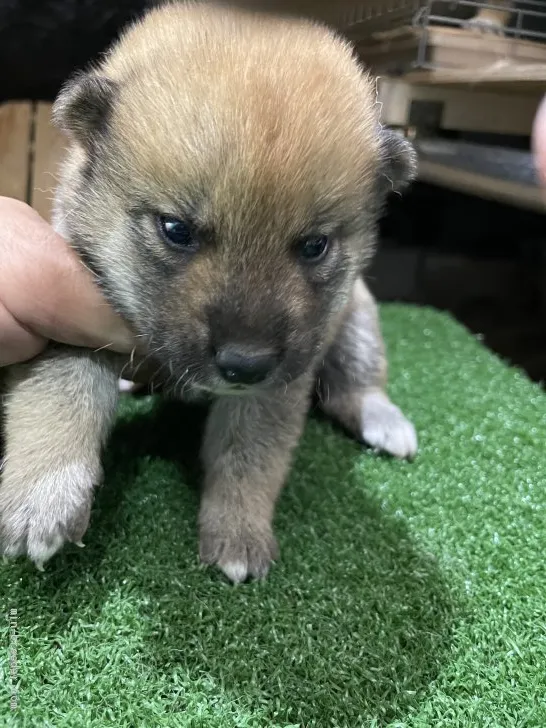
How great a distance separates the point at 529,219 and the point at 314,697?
158 inches

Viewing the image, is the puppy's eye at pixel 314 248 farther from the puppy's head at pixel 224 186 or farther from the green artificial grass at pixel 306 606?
the green artificial grass at pixel 306 606

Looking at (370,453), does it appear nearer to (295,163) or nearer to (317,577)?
(317,577)

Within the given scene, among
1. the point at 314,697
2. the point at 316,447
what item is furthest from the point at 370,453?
the point at 314,697

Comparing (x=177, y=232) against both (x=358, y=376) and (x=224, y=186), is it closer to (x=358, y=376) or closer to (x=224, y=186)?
(x=224, y=186)

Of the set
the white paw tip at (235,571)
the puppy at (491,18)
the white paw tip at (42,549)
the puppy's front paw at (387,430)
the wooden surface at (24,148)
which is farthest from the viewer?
the puppy at (491,18)

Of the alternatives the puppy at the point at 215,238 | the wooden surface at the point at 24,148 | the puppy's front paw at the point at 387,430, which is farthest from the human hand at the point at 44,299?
the wooden surface at the point at 24,148

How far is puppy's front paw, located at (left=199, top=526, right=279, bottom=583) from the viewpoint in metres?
1.32

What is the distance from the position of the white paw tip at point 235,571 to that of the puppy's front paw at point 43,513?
28 cm

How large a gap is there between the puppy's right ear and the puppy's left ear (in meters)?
0.53

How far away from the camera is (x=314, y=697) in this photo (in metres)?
1.10

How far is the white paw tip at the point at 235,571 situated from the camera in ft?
4.31

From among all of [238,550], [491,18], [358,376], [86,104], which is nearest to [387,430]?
[358,376]

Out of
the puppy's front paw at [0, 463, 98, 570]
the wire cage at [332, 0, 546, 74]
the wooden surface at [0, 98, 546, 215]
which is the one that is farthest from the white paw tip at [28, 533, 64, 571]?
the wire cage at [332, 0, 546, 74]

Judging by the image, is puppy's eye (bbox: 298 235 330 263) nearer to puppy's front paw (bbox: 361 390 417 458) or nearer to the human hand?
the human hand
